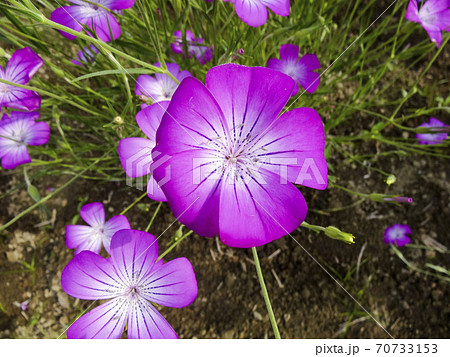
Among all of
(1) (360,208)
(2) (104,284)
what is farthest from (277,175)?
(1) (360,208)

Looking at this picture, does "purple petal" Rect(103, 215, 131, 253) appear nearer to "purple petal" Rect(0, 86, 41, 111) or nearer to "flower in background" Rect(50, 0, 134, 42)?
"purple petal" Rect(0, 86, 41, 111)

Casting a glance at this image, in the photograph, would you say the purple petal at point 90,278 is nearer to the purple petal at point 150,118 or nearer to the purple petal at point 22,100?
the purple petal at point 150,118

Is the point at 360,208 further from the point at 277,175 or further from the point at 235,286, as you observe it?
the point at 277,175

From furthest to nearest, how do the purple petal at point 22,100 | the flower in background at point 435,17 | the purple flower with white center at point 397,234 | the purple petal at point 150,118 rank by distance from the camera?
the purple flower with white center at point 397,234 → the flower in background at point 435,17 → the purple petal at point 22,100 → the purple petal at point 150,118

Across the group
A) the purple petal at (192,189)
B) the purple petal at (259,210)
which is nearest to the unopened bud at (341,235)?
the purple petal at (259,210)

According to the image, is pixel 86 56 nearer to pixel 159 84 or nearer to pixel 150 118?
pixel 159 84

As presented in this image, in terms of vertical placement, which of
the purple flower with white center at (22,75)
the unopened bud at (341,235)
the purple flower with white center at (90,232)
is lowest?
the purple flower with white center at (90,232)

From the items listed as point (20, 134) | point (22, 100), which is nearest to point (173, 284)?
point (22, 100)
